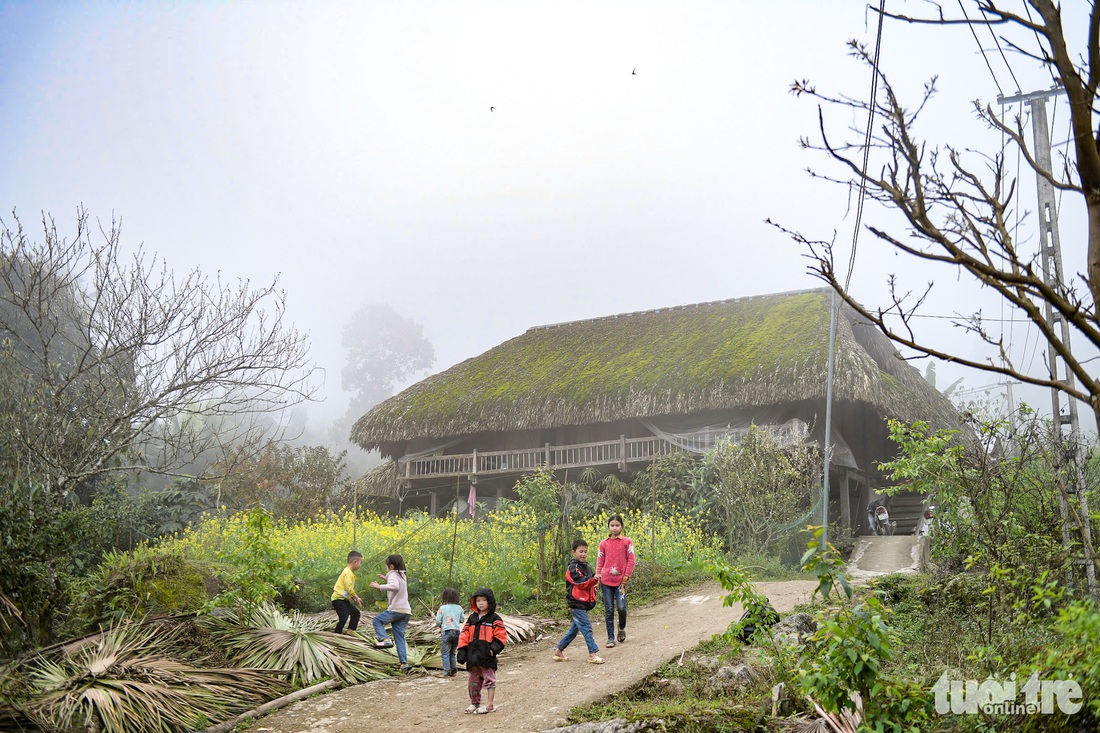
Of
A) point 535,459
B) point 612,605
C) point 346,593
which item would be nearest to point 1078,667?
point 612,605

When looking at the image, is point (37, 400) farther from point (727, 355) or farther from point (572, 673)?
point (727, 355)

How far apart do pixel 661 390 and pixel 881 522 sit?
20.3 feet

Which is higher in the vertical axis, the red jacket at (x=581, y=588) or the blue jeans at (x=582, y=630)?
the red jacket at (x=581, y=588)

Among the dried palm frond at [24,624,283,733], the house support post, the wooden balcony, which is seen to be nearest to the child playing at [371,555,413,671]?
the dried palm frond at [24,624,283,733]

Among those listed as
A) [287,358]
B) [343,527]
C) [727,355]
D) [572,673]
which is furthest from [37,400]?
[727,355]

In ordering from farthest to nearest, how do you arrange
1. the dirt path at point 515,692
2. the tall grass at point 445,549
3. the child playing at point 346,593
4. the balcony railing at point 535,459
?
the balcony railing at point 535,459
the tall grass at point 445,549
the child playing at point 346,593
the dirt path at point 515,692

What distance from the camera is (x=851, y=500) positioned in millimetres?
21312

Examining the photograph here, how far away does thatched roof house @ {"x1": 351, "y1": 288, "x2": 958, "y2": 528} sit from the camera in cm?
1691

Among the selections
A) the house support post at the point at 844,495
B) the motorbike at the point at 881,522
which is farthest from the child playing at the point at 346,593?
the motorbike at the point at 881,522

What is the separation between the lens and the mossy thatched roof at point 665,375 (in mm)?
16688

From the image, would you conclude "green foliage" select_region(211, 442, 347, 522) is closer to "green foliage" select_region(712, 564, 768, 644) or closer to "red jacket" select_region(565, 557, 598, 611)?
"red jacket" select_region(565, 557, 598, 611)

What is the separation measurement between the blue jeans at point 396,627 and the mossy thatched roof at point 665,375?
10490 millimetres

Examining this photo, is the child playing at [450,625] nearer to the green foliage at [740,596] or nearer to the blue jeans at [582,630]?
the blue jeans at [582,630]

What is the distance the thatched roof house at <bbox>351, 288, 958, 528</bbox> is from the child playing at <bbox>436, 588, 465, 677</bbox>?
411 inches
